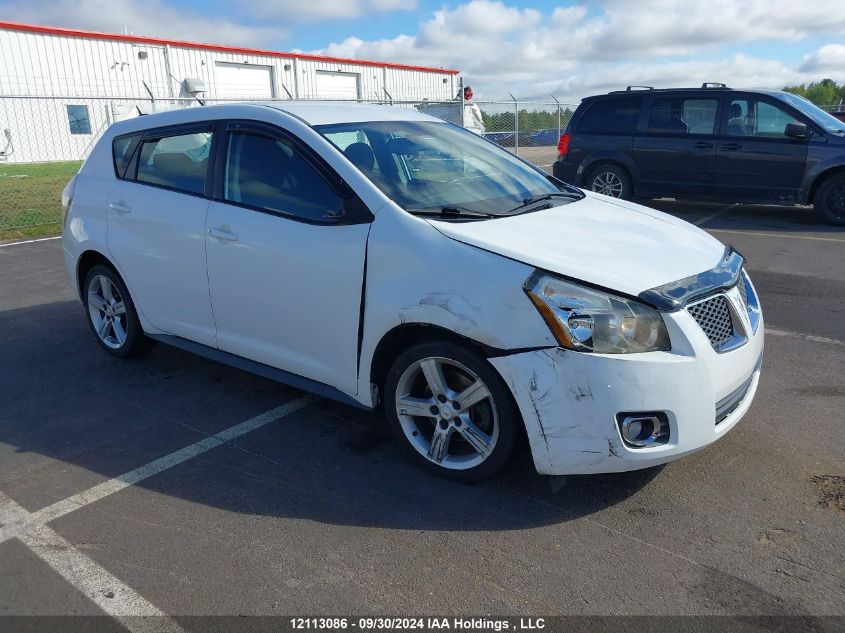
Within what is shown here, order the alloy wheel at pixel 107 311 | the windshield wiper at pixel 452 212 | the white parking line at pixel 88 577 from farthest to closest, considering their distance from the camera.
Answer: the alloy wheel at pixel 107 311, the windshield wiper at pixel 452 212, the white parking line at pixel 88 577

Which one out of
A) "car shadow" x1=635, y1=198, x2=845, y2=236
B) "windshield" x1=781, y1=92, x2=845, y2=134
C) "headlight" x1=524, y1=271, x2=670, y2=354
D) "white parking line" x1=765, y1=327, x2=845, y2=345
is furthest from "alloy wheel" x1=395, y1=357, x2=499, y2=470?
"windshield" x1=781, y1=92, x2=845, y2=134

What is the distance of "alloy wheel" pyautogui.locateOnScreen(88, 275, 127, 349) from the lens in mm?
5219

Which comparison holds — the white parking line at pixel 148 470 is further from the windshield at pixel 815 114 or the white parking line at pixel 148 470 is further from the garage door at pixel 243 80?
the garage door at pixel 243 80

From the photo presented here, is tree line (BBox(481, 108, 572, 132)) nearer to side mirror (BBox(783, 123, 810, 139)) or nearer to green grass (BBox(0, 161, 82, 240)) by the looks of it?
A: side mirror (BBox(783, 123, 810, 139))

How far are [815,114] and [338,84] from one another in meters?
30.4

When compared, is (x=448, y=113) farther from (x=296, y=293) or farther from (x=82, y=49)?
(x=296, y=293)

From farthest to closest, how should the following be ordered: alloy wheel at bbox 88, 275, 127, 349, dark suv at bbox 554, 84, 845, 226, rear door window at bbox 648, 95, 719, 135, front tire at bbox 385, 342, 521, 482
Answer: rear door window at bbox 648, 95, 719, 135, dark suv at bbox 554, 84, 845, 226, alloy wheel at bbox 88, 275, 127, 349, front tire at bbox 385, 342, 521, 482

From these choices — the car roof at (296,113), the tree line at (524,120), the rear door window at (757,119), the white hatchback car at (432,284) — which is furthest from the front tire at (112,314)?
the tree line at (524,120)

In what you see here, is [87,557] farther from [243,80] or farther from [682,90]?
[243,80]

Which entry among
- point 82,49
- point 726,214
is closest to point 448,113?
point 726,214

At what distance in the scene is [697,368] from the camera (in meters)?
2.97

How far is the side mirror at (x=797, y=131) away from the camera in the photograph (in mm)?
9906

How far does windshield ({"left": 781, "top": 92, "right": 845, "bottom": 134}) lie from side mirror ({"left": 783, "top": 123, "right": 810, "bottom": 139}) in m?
0.25

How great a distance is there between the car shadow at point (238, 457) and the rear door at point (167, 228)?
1.61ft
